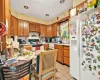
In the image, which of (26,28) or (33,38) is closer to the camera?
(26,28)

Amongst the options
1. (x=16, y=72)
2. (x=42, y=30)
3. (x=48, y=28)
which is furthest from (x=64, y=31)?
(x=16, y=72)

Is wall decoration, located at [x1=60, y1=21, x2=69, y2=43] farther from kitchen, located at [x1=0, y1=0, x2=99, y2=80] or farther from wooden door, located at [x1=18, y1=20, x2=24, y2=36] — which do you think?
wooden door, located at [x1=18, y1=20, x2=24, y2=36]

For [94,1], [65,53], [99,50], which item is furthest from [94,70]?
[65,53]

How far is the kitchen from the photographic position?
285cm

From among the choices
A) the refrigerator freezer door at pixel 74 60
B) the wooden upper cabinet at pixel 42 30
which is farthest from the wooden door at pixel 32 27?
the refrigerator freezer door at pixel 74 60

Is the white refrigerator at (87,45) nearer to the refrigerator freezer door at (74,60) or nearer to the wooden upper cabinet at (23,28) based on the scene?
the refrigerator freezer door at (74,60)

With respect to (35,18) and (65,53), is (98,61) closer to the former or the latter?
(65,53)

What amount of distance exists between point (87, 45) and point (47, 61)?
3.19ft

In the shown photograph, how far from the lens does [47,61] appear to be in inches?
65.9

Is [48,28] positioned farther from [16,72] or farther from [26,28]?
[16,72]

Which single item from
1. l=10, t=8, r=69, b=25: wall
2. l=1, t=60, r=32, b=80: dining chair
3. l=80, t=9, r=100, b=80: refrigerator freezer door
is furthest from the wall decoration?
l=1, t=60, r=32, b=80: dining chair

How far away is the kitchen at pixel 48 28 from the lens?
2.85 m

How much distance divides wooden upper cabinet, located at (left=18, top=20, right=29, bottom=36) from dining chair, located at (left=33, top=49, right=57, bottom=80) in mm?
3474

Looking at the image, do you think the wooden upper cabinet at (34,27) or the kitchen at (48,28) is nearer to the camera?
the kitchen at (48,28)
